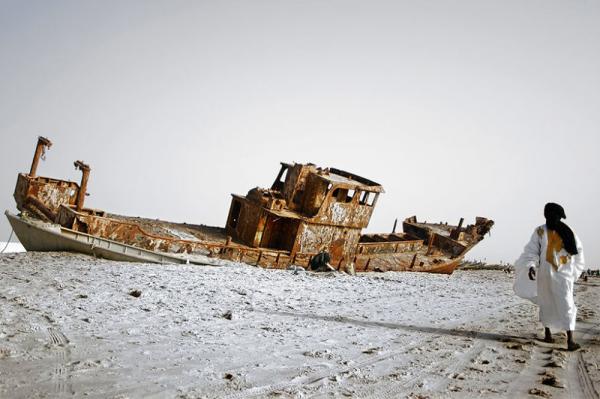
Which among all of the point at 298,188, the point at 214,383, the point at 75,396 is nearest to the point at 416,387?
the point at 214,383

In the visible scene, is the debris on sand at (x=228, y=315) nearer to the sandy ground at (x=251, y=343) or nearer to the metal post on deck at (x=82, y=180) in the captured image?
the sandy ground at (x=251, y=343)

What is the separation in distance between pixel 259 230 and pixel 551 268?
9177mm

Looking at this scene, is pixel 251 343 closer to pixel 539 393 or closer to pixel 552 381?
pixel 539 393

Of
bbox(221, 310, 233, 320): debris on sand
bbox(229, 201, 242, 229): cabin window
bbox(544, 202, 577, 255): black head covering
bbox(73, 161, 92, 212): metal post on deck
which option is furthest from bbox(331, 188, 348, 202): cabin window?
bbox(221, 310, 233, 320): debris on sand

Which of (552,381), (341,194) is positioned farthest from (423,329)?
(341,194)

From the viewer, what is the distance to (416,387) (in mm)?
3662

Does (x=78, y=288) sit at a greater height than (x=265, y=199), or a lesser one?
lesser

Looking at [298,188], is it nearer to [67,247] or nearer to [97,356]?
[67,247]

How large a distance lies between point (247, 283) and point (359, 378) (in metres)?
5.18

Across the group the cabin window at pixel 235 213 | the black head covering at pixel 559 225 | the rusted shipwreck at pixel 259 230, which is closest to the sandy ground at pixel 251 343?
the black head covering at pixel 559 225

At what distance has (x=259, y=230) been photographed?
13977 mm

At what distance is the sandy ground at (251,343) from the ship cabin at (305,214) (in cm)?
562

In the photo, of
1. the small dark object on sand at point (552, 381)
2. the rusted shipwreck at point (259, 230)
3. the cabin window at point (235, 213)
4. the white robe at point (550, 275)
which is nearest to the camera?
the small dark object on sand at point (552, 381)

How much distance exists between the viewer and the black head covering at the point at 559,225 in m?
6.12
